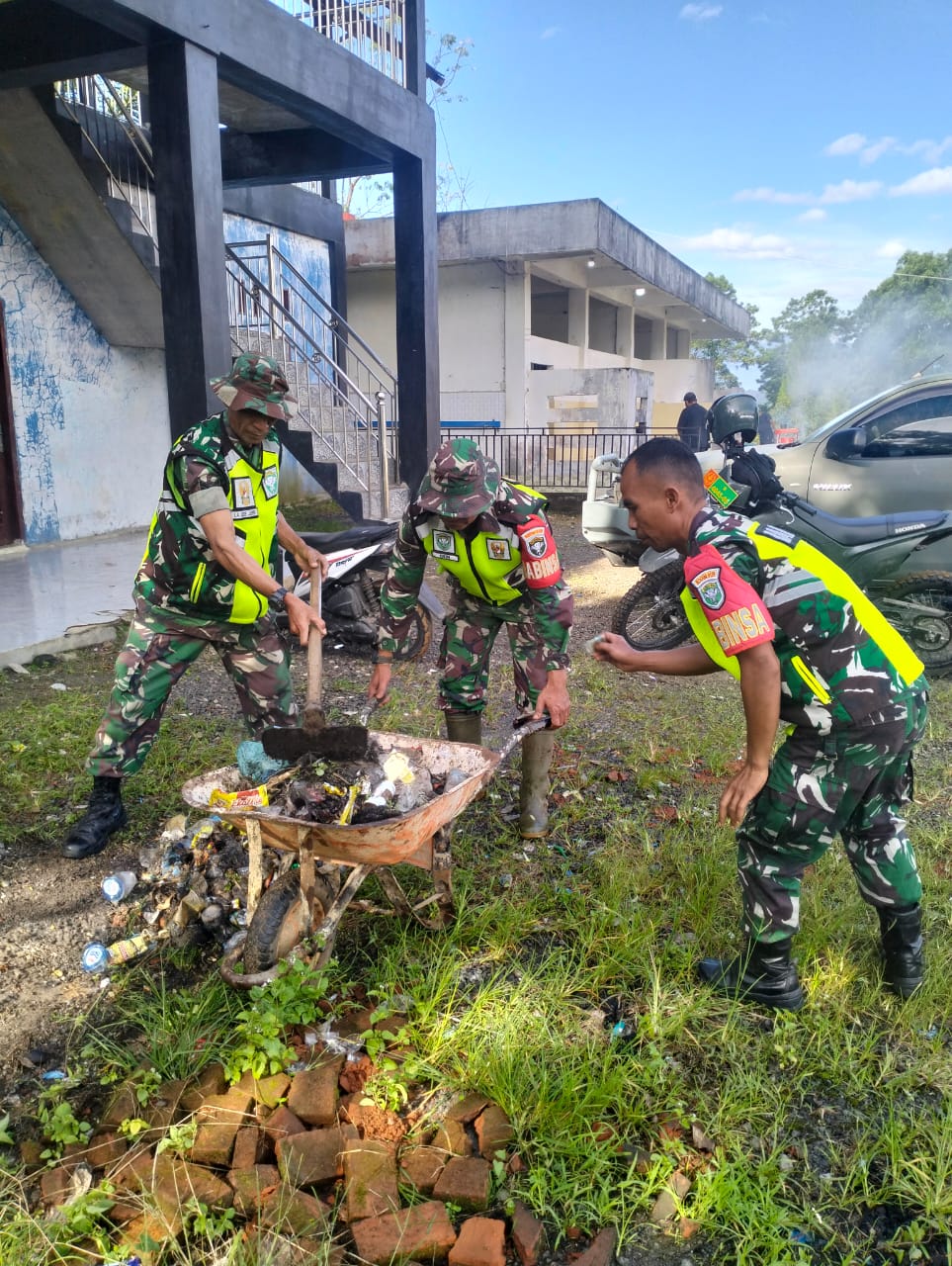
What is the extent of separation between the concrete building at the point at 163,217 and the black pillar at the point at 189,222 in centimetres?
1

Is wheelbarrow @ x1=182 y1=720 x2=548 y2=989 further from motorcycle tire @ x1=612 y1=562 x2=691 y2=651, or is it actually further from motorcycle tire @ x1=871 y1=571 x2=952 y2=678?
motorcycle tire @ x1=871 y1=571 x2=952 y2=678

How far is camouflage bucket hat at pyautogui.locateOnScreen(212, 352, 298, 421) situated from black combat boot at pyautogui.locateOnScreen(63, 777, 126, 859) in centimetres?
158

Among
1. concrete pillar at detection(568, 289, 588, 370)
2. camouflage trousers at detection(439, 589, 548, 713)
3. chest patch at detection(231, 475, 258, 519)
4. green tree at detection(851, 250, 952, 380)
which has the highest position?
green tree at detection(851, 250, 952, 380)

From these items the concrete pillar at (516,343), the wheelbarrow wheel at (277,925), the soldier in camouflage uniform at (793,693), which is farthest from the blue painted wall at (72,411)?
the concrete pillar at (516,343)

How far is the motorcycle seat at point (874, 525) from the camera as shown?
18.5 ft

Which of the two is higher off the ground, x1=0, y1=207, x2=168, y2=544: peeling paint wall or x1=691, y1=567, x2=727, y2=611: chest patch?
x1=0, y1=207, x2=168, y2=544: peeling paint wall

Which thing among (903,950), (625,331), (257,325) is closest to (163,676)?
(903,950)

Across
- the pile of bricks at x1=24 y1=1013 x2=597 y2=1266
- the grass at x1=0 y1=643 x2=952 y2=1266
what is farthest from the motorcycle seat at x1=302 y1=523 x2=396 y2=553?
the pile of bricks at x1=24 y1=1013 x2=597 y2=1266

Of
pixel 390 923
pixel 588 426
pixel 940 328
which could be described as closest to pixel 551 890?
pixel 390 923

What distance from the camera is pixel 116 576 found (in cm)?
755

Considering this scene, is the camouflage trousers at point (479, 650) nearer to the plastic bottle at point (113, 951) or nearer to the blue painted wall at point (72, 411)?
the plastic bottle at point (113, 951)

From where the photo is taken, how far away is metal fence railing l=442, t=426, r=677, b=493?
1427cm

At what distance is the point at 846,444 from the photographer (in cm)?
709

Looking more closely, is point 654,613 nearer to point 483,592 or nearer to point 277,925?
point 483,592
